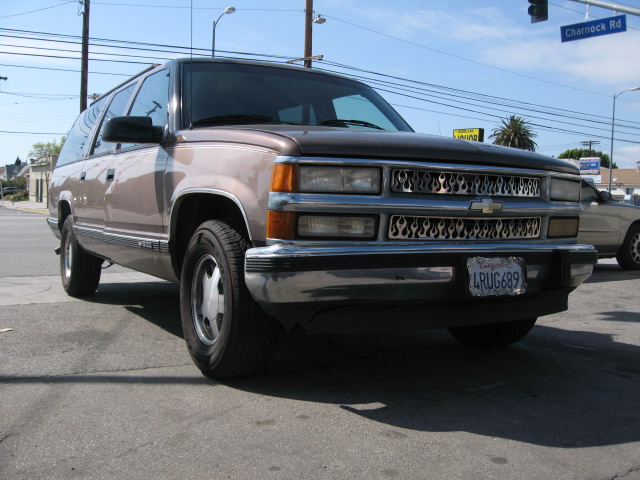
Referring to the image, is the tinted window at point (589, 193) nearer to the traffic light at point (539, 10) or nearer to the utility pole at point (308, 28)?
the traffic light at point (539, 10)

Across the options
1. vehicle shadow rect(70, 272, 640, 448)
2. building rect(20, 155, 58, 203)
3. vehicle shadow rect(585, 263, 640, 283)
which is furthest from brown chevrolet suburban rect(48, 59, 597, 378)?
building rect(20, 155, 58, 203)

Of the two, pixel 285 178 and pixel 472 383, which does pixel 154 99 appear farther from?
pixel 472 383

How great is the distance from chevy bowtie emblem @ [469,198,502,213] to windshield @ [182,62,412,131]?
1.43 m

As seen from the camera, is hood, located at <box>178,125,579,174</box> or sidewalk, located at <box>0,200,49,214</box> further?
sidewalk, located at <box>0,200,49,214</box>

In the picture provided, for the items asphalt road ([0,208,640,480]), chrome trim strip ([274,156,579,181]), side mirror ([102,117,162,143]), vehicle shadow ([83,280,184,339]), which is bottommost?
vehicle shadow ([83,280,184,339])

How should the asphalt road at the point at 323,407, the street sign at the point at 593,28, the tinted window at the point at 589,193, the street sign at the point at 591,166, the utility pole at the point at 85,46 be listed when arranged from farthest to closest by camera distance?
the street sign at the point at 591,166 → the utility pole at the point at 85,46 → the street sign at the point at 593,28 → the tinted window at the point at 589,193 → the asphalt road at the point at 323,407

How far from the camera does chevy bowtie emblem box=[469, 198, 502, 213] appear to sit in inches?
129

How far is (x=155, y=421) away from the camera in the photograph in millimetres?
2928

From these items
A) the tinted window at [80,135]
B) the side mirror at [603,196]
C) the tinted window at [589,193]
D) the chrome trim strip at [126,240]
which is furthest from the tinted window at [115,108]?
the side mirror at [603,196]

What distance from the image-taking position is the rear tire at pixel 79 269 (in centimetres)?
619

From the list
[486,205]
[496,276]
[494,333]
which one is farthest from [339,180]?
[494,333]

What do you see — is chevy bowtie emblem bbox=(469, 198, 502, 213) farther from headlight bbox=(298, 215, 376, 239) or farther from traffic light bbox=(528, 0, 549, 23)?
traffic light bbox=(528, 0, 549, 23)

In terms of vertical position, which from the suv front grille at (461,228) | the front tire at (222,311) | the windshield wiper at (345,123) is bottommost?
the front tire at (222,311)

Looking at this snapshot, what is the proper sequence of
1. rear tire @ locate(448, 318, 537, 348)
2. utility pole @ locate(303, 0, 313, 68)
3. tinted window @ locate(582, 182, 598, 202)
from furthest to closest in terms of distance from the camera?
1. utility pole @ locate(303, 0, 313, 68)
2. tinted window @ locate(582, 182, 598, 202)
3. rear tire @ locate(448, 318, 537, 348)
